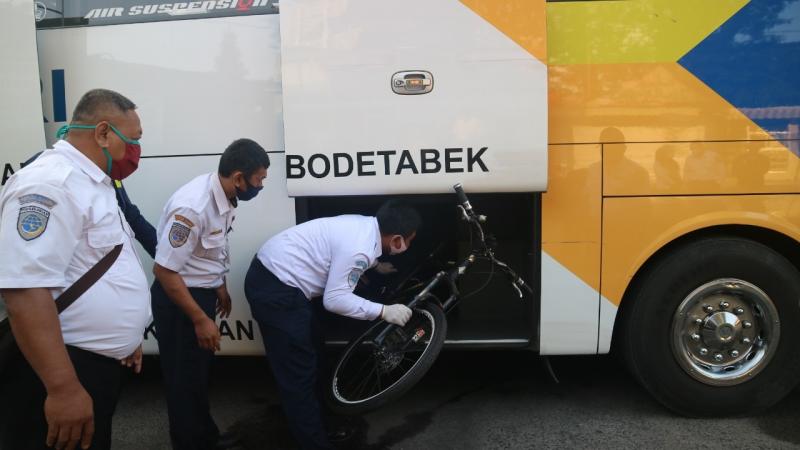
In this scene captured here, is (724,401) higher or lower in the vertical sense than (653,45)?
lower

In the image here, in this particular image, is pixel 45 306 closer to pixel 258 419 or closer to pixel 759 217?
pixel 258 419

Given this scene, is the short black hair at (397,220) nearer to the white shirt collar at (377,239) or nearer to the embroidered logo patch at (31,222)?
the white shirt collar at (377,239)

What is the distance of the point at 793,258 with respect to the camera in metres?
3.44

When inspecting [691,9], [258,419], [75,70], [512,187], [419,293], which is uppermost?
[691,9]

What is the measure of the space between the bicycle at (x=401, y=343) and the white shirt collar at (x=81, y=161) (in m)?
1.79

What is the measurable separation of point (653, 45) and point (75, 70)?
322 cm

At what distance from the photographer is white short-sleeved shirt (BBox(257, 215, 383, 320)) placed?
2.96 metres

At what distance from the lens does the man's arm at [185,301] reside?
8.77ft

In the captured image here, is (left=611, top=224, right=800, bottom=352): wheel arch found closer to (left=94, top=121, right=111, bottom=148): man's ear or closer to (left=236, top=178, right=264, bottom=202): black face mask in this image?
(left=236, top=178, right=264, bottom=202): black face mask

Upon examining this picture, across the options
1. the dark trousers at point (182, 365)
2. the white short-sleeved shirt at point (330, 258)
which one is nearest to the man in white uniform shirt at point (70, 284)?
the dark trousers at point (182, 365)

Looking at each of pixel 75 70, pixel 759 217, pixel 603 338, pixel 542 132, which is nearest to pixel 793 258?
pixel 759 217

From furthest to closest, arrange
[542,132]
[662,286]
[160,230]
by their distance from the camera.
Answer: [662,286], [542,132], [160,230]

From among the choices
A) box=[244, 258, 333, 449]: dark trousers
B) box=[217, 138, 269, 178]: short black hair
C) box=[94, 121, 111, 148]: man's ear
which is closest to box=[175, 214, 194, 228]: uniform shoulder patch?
box=[217, 138, 269, 178]: short black hair

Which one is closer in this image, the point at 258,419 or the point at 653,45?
the point at 653,45
